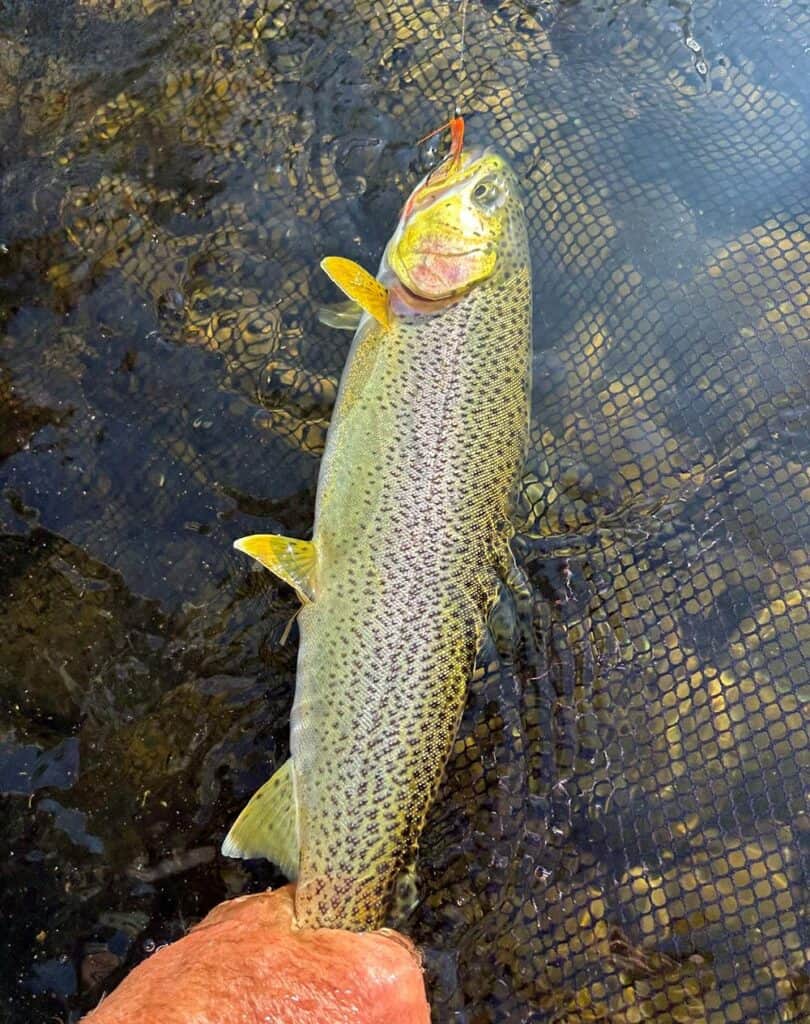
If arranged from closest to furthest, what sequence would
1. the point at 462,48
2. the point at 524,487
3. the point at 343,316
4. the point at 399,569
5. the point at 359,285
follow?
the point at 399,569 → the point at 359,285 → the point at 524,487 → the point at 343,316 → the point at 462,48

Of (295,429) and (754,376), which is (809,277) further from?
(295,429)

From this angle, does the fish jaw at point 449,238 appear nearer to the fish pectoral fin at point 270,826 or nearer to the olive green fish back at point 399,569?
the olive green fish back at point 399,569

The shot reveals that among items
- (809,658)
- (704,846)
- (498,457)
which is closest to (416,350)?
(498,457)

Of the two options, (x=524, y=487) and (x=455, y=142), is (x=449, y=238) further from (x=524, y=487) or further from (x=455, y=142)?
(x=524, y=487)

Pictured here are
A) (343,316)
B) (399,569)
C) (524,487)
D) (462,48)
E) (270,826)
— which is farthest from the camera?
(462,48)

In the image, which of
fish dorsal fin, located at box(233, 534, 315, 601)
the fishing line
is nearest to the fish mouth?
the fishing line

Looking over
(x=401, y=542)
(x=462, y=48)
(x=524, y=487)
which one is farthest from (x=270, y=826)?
(x=462, y=48)

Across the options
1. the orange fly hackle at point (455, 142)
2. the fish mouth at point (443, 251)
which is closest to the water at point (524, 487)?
the orange fly hackle at point (455, 142)
